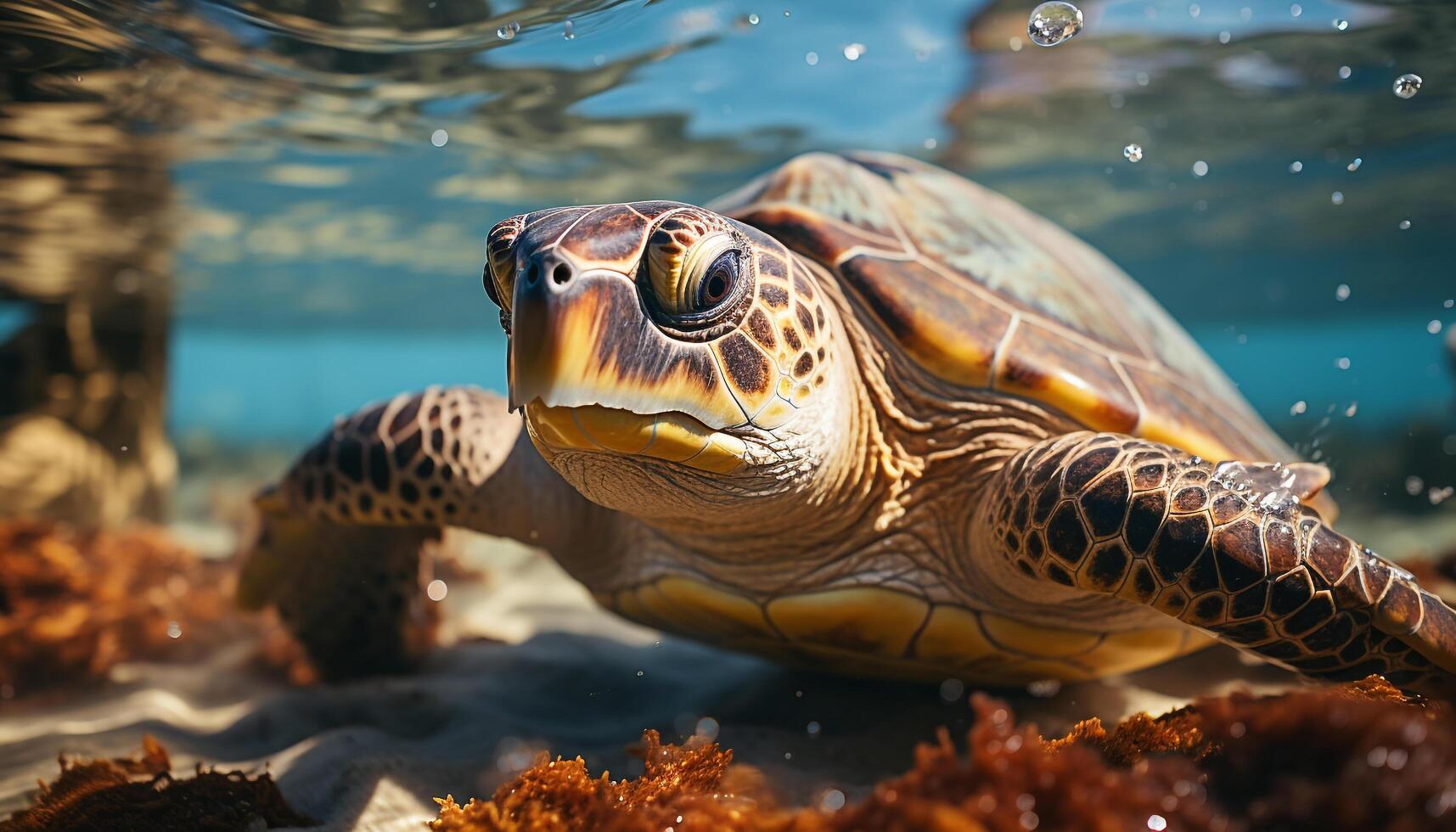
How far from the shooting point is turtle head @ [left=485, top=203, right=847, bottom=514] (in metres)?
1.32

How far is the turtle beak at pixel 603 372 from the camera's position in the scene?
1309 millimetres

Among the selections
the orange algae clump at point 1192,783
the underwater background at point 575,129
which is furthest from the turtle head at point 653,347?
the underwater background at point 575,129

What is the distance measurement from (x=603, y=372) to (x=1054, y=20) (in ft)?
17.4

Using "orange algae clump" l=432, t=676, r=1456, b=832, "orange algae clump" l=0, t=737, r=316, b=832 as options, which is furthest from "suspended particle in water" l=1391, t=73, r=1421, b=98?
"orange algae clump" l=0, t=737, r=316, b=832

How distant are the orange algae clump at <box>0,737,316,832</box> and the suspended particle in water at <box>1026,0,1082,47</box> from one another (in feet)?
18.6

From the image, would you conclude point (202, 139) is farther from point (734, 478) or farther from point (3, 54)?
point (734, 478)

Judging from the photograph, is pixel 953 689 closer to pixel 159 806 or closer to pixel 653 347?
pixel 653 347

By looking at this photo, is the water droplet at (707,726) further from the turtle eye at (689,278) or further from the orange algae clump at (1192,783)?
the turtle eye at (689,278)

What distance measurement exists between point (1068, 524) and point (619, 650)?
2.27 metres

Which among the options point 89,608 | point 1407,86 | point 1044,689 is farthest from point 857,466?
point 1407,86

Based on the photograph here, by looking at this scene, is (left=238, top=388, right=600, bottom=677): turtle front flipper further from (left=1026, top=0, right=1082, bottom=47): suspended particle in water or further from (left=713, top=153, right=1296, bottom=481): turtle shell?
(left=1026, top=0, right=1082, bottom=47): suspended particle in water

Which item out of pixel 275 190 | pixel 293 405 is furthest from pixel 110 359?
pixel 293 405

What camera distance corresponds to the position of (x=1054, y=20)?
5.25m

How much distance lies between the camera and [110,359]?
602cm
